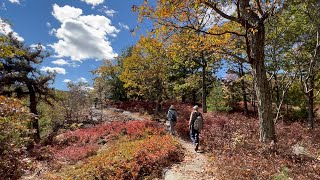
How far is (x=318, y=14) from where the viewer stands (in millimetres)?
15555

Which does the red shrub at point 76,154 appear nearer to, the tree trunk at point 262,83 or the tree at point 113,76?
the tree trunk at point 262,83

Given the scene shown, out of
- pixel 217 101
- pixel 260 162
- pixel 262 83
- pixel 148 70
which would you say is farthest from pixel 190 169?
pixel 148 70

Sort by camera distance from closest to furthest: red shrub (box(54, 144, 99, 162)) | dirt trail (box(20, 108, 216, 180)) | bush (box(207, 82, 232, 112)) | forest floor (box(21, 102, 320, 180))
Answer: forest floor (box(21, 102, 320, 180)) → dirt trail (box(20, 108, 216, 180)) → red shrub (box(54, 144, 99, 162)) → bush (box(207, 82, 232, 112))

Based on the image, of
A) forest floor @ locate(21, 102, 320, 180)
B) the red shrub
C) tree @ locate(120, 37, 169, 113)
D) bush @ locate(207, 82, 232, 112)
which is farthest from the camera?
tree @ locate(120, 37, 169, 113)

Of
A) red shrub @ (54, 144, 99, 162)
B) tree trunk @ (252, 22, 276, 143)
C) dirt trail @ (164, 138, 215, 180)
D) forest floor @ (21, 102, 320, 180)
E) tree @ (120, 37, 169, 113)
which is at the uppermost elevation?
tree @ (120, 37, 169, 113)

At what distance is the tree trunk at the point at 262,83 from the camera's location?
9.83m

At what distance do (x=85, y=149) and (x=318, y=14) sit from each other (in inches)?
593

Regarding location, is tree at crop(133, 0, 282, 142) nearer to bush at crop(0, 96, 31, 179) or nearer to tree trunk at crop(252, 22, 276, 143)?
tree trunk at crop(252, 22, 276, 143)

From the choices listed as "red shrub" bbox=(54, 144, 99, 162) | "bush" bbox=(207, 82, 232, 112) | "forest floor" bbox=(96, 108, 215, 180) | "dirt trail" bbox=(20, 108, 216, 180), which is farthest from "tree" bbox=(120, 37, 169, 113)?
"forest floor" bbox=(96, 108, 215, 180)

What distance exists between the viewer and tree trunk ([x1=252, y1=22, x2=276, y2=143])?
9.83m

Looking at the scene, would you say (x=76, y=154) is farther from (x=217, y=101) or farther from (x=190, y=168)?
(x=217, y=101)

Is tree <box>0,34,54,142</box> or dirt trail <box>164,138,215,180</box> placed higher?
tree <box>0,34,54,142</box>

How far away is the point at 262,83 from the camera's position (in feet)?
32.4

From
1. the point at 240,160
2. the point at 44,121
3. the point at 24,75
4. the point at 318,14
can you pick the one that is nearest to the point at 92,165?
the point at 240,160
